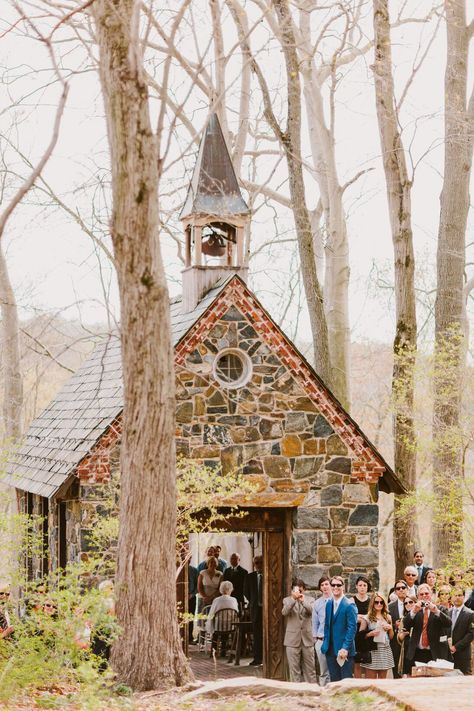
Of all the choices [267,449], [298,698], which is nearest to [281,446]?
[267,449]

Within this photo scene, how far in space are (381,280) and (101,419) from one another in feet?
56.8

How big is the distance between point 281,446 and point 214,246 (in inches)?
140

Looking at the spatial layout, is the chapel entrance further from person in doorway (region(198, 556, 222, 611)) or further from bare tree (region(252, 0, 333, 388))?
bare tree (region(252, 0, 333, 388))

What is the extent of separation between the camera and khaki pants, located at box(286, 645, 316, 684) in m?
14.8

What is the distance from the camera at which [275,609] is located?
56.5 ft

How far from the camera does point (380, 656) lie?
43.4 feet

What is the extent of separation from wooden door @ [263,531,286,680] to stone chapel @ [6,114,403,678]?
0.02m

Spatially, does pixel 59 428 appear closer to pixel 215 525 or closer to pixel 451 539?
pixel 215 525

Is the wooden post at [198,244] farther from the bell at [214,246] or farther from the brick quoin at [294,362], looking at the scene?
the brick quoin at [294,362]

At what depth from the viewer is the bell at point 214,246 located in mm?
18453

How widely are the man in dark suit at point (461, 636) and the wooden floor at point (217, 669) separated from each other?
4.44 metres

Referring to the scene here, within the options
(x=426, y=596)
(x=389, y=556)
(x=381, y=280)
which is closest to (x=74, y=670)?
(x=426, y=596)

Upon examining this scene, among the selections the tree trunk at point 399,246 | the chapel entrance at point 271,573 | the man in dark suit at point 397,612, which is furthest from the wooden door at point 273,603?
the man in dark suit at point 397,612

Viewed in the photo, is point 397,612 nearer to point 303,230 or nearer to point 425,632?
point 425,632
